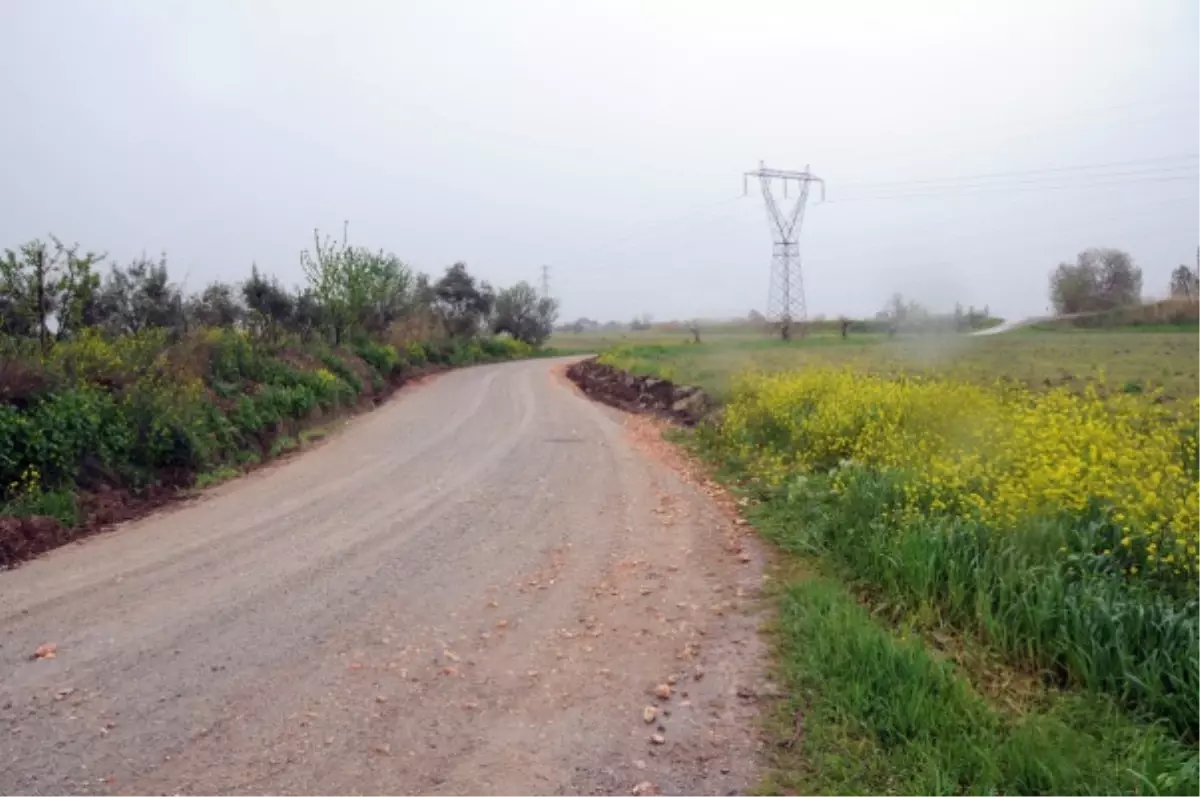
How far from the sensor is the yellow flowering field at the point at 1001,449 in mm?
5727

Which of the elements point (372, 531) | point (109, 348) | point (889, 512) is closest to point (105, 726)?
point (372, 531)

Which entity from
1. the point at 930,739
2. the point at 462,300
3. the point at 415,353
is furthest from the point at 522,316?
the point at 930,739

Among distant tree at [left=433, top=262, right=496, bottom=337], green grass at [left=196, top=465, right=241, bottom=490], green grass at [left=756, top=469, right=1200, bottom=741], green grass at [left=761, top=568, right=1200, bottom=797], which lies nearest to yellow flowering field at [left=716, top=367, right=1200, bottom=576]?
green grass at [left=756, top=469, right=1200, bottom=741]

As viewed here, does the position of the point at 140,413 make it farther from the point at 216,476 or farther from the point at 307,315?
the point at 307,315

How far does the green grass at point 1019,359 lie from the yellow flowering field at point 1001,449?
2.91 ft

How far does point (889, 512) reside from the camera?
7480mm

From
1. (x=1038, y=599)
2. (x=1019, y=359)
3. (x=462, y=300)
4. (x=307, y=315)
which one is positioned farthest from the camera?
(x=462, y=300)

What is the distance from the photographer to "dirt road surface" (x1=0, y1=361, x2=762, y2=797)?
13.8ft

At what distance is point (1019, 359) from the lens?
16.9m

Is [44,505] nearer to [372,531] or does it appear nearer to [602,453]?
[372,531]

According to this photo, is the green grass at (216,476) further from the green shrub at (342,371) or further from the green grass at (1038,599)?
the green shrub at (342,371)

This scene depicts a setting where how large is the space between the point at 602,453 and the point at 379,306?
24573 millimetres

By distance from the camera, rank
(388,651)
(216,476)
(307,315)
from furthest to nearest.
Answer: (307,315) → (216,476) → (388,651)

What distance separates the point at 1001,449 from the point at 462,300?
51228 mm
